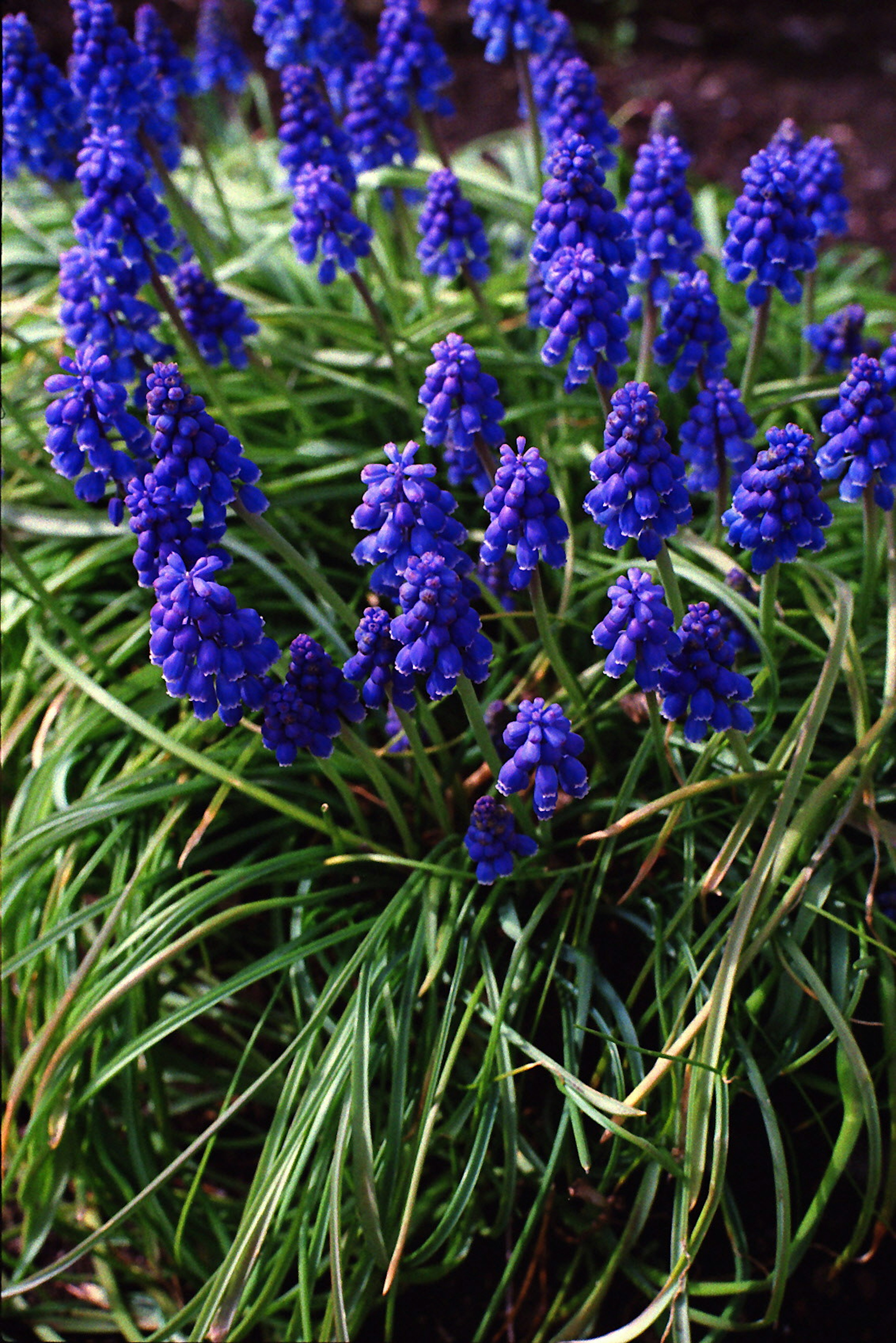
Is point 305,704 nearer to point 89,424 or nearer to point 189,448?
point 189,448

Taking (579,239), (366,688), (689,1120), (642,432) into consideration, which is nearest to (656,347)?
(579,239)

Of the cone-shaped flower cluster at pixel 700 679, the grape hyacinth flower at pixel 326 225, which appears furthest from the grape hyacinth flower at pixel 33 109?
the cone-shaped flower cluster at pixel 700 679

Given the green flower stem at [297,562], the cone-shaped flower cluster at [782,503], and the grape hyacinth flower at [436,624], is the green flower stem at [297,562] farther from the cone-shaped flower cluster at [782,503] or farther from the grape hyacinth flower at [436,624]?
the cone-shaped flower cluster at [782,503]

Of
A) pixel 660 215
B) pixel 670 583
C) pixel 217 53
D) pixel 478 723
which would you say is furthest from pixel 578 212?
pixel 217 53

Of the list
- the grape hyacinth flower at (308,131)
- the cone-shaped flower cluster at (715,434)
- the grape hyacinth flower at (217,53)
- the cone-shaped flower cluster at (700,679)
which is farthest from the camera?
the grape hyacinth flower at (217,53)

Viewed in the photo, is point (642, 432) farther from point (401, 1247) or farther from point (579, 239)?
point (401, 1247)

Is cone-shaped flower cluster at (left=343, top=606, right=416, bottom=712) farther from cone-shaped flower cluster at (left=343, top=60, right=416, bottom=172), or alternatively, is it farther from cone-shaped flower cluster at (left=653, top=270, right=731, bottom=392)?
cone-shaped flower cluster at (left=343, top=60, right=416, bottom=172)
